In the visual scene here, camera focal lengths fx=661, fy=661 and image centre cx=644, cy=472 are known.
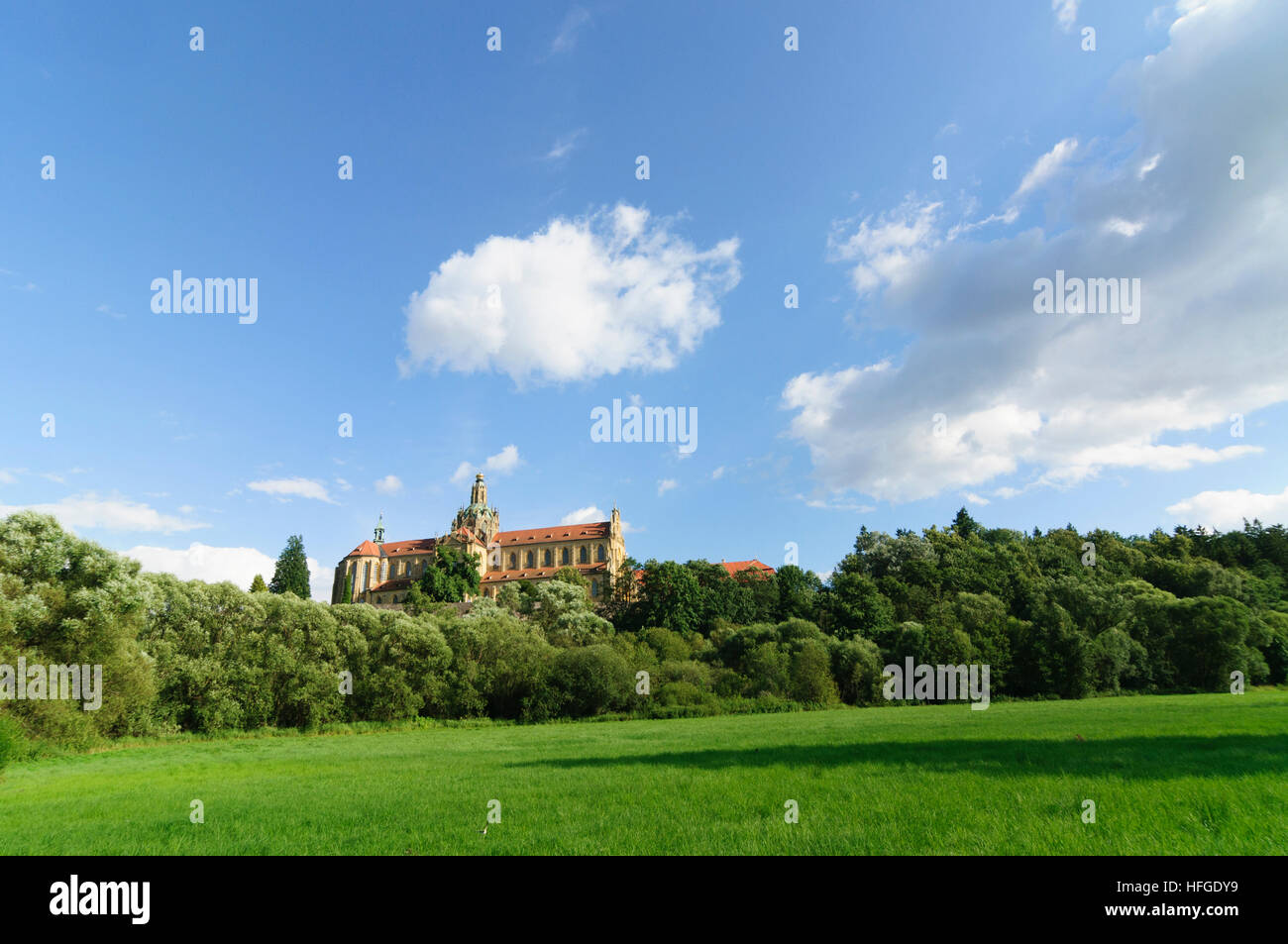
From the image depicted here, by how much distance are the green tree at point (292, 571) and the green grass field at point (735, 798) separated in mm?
111082

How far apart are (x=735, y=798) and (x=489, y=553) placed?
6330 inches

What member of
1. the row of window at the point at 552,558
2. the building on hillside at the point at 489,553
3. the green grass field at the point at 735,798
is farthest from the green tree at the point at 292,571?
the green grass field at the point at 735,798

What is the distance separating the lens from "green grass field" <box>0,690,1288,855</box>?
31.5ft

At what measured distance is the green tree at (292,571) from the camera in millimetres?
127500

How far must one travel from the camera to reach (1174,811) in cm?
1023

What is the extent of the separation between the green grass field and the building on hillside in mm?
133074

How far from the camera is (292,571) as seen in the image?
424ft

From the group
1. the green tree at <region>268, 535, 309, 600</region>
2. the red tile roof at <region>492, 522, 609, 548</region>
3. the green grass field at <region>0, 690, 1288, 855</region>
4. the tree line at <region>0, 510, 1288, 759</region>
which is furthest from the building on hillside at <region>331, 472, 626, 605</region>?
the green grass field at <region>0, 690, 1288, 855</region>

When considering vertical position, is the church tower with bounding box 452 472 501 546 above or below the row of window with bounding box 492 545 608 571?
above

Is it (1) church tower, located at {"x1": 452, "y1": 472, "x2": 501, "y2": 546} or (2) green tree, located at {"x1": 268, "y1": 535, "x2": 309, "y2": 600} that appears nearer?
(2) green tree, located at {"x1": 268, "y1": 535, "x2": 309, "y2": 600}

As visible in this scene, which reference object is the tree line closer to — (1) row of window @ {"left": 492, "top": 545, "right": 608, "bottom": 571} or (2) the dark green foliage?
(2) the dark green foliage
